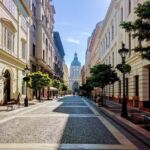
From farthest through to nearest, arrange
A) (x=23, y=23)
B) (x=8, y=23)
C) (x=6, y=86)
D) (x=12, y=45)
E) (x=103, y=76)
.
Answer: (x=23, y=23)
(x=12, y=45)
(x=6, y=86)
(x=8, y=23)
(x=103, y=76)

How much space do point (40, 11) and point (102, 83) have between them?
32915 millimetres

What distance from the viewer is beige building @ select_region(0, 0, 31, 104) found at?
3562 centimetres

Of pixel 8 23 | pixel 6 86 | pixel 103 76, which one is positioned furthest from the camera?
pixel 6 86

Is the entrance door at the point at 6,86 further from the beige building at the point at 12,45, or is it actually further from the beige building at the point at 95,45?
the beige building at the point at 95,45

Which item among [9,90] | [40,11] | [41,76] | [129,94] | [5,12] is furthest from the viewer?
[40,11]

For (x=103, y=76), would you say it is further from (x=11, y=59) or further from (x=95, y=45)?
(x=95, y=45)

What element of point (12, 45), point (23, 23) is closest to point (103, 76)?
point (12, 45)

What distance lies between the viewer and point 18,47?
Answer: 44844mm

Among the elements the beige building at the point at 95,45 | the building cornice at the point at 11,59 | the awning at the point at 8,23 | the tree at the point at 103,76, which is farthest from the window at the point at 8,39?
the beige building at the point at 95,45

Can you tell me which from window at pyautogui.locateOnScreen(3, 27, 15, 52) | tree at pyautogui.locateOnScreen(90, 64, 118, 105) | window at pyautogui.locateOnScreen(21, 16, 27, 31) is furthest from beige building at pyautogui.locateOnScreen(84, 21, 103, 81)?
tree at pyautogui.locateOnScreen(90, 64, 118, 105)

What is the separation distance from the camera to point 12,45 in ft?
134

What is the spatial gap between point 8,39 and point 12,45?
2.03 m

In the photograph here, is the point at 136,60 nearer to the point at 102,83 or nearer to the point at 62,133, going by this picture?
the point at 102,83

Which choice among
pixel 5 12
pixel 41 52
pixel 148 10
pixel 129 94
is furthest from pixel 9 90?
pixel 148 10
